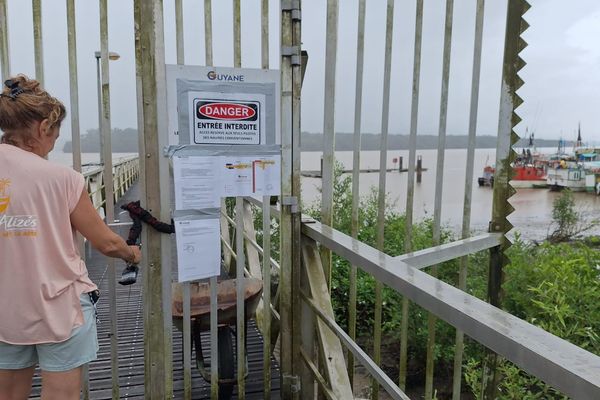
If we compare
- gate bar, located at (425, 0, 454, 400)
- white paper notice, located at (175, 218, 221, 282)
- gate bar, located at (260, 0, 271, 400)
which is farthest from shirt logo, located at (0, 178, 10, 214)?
gate bar, located at (425, 0, 454, 400)

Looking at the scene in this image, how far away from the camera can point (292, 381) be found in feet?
8.60

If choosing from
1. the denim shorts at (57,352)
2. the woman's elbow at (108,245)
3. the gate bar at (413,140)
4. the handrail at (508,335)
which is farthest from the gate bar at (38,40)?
the gate bar at (413,140)

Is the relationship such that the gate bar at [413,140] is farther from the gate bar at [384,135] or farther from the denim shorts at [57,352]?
the denim shorts at [57,352]

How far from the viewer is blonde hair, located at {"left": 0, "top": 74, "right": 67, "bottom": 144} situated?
5.19 feet

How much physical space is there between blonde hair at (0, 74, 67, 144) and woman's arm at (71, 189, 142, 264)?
287mm

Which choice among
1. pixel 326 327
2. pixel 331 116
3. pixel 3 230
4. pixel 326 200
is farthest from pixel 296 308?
pixel 3 230

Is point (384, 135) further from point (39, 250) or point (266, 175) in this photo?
point (39, 250)

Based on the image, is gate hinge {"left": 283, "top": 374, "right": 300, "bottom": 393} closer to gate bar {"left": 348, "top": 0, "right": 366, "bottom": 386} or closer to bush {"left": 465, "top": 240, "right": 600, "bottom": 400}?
gate bar {"left": 348, "top": 0, "right": 366, "bottom": 386}

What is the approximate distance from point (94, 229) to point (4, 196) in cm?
32

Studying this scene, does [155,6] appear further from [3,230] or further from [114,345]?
[114,345]

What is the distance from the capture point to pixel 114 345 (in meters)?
2.16

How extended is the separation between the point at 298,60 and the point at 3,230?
1.50 metres

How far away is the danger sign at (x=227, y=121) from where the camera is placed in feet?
7.00

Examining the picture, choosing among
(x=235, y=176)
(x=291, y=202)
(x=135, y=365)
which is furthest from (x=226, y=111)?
(x=135, y=365)
